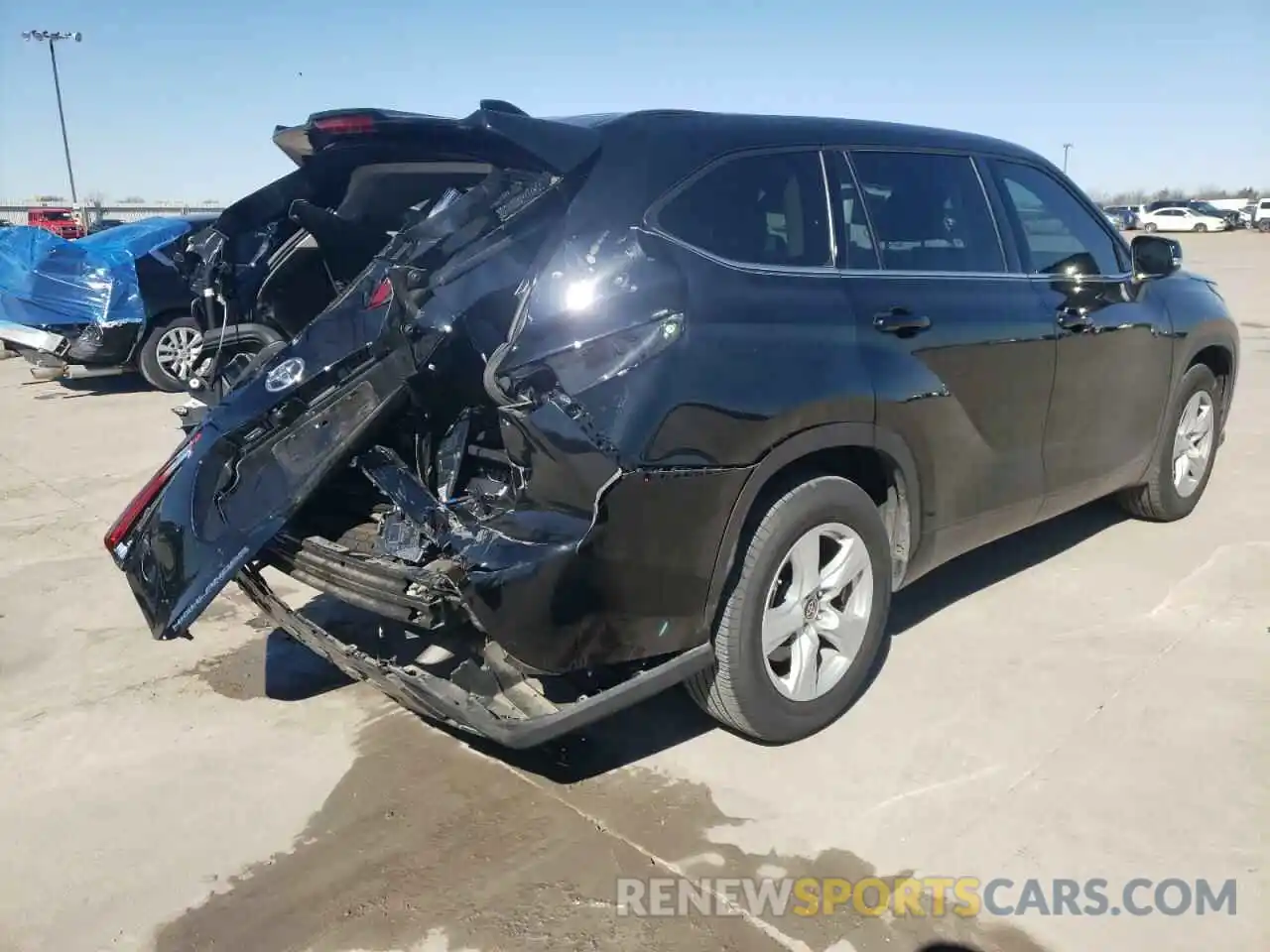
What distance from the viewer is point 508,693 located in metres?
2.77

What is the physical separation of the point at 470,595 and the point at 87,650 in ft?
8.88

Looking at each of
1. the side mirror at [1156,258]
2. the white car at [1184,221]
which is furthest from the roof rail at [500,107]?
the white car at [1184,221]

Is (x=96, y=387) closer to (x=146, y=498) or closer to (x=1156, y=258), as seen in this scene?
(x=146, y=498)

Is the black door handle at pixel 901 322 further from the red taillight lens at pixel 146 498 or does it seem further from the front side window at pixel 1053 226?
the red taillight lens at pixel 146 498

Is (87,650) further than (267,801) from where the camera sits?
Yes

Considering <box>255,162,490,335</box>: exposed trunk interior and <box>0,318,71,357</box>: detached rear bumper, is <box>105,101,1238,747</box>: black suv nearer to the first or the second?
<box>255,162,490,335</box>: exposed trunk interior

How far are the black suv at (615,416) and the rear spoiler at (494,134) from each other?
0.04ft

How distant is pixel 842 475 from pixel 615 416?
1207 mm

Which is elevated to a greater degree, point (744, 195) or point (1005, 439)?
point (744, 195)

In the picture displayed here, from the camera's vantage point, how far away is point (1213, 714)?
3.47 meters

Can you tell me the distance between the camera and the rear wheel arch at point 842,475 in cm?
288

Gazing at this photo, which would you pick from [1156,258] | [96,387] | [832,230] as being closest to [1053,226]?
[1156,258]

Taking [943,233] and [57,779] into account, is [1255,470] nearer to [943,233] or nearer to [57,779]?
[943,233]

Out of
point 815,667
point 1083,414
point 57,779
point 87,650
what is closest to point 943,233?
point 1083,414
